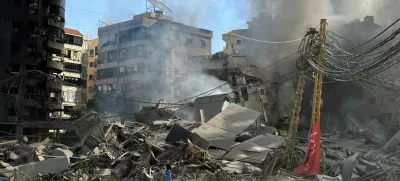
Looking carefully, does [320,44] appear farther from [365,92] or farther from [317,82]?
[365,92]

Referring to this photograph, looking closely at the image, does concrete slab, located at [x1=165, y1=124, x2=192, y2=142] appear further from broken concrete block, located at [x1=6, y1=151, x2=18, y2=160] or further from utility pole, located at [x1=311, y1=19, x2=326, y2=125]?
broken concrete block, located at [x1=6, y1=151, x2=18, y2=160]

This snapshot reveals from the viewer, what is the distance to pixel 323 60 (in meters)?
18.0

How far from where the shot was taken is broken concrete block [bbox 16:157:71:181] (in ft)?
57.1

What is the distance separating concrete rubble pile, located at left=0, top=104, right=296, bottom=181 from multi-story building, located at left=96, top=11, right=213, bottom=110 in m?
33.3

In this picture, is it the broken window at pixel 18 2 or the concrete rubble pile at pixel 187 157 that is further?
the broken window at pixel 18 2

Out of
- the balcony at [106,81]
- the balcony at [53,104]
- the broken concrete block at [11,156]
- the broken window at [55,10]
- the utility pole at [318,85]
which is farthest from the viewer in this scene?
the balcony at [106,81]

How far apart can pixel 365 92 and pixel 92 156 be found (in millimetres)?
26837

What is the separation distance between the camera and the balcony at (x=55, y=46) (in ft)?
135

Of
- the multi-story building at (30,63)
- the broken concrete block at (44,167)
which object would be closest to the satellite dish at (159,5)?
the multi-story building at (30,63)

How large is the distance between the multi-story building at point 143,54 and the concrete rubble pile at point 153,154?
33.3 metres

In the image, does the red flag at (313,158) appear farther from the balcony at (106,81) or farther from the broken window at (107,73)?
the broken window at (107,73)

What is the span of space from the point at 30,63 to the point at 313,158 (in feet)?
100

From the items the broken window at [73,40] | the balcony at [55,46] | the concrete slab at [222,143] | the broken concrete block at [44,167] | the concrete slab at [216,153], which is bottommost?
the broken concrete block at [44,167]

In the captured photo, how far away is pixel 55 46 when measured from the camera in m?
41.5
